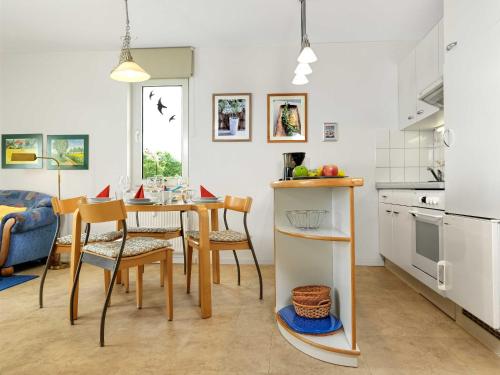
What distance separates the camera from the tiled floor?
1498mm

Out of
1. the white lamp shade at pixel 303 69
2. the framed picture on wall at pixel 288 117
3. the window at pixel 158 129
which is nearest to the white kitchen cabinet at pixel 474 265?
the white lamp shade at pixel 303 69

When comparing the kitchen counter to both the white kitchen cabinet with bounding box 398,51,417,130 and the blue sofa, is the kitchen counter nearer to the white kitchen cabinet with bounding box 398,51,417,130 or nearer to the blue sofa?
the white kitchen cabinet with bounding box 398,51,417,130

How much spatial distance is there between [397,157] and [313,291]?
2255 mm

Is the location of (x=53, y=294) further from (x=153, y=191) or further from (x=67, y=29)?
(x=67, y=29)

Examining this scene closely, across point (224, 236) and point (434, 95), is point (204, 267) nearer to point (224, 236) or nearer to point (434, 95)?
point (224, 236)

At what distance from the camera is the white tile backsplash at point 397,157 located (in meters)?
3.51

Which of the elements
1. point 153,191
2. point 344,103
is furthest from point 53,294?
point 344,103

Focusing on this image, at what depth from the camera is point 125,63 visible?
2469mm

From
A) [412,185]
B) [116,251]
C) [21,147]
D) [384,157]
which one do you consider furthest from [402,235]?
[21,147]

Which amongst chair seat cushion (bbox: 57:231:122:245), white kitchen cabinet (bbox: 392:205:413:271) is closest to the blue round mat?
white kitchen cabinet (bbox: 392:205:413:271)

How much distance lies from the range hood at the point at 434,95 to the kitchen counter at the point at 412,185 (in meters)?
0.67

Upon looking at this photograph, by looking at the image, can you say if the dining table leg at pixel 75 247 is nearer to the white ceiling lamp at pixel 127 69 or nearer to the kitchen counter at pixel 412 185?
the white ceiling lamp at pixel 127 69

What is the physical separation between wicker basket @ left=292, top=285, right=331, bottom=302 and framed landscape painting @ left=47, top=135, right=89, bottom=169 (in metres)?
3.04

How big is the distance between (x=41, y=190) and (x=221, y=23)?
9.36 feet
